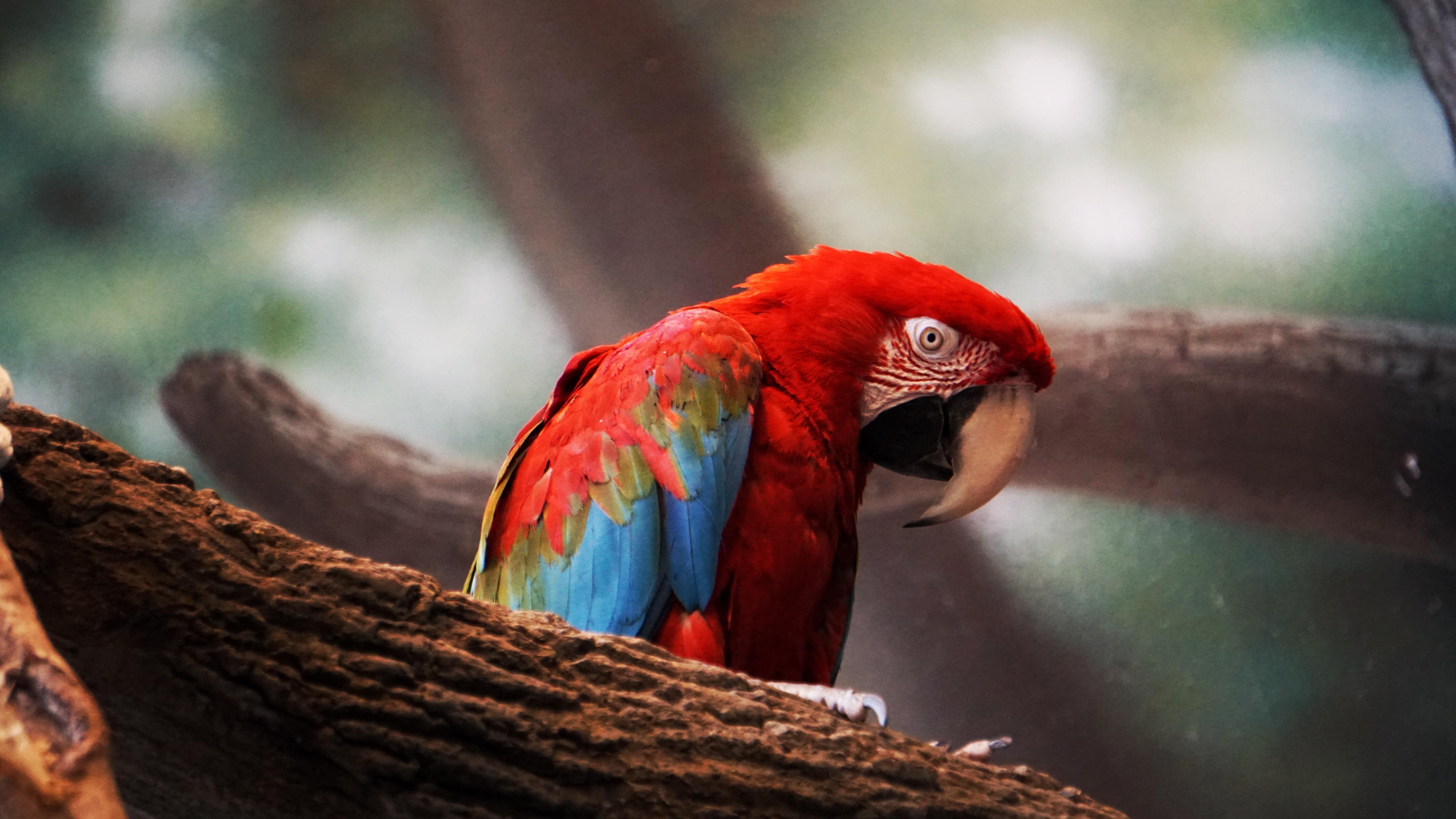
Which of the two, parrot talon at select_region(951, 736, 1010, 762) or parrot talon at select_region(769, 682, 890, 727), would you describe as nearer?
parrot talon at select_region(769, 682, 890, 727)

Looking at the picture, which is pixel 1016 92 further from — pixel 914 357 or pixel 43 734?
pixel 43 734

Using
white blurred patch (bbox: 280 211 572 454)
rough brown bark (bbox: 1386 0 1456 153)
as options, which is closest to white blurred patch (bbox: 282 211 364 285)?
white blurred patch (bbox: 280 211 572 454)

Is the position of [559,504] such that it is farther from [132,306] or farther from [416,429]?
[132,306]

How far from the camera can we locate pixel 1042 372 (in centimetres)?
160

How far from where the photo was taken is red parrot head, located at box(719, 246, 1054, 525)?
155 cm

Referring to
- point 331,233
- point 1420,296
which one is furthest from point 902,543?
point 331,233

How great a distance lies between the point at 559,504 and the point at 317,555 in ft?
1.96

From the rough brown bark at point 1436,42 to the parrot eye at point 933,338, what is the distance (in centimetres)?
214

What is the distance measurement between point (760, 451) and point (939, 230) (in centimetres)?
153

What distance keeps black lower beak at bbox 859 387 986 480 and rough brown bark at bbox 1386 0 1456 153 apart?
83.3 inches

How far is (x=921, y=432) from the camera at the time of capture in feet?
5.31

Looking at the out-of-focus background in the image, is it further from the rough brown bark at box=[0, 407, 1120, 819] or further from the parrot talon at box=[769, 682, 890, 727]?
the rough brown bark at box=[0, 407, 1120, 819]

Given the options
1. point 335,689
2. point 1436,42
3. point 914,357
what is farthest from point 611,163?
point 1436,42

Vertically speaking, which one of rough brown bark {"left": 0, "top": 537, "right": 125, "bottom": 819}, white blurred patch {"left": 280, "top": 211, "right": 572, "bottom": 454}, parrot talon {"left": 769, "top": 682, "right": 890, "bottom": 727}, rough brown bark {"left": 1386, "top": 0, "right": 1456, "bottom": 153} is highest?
rough brown bark {"left": 1386, "top": 0, "right": 1456, "bottom": 153}
